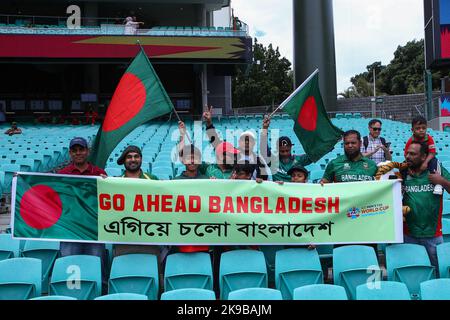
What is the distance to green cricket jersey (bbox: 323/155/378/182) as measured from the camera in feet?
17.8

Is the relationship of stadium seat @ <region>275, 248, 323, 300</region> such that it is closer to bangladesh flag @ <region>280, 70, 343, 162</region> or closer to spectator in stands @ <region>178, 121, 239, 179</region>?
spectator in stands @ <region>178, 121, 239, 179</region>

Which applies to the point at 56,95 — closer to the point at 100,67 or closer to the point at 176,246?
the point at 100,67

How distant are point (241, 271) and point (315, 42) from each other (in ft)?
87.1

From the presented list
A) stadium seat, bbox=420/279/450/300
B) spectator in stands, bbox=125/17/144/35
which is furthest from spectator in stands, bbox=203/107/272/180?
spectator in stands, bbox=125/17/144/35

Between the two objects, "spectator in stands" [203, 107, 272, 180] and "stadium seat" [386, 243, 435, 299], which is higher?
"spectator in stands" [203, 107, 272, 180]

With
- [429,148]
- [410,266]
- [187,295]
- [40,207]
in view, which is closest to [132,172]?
[40,207]

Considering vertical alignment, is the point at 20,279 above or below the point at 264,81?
below

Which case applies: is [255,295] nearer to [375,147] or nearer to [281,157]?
[281,157]

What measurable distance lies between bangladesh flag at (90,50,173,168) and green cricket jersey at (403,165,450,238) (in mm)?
2829

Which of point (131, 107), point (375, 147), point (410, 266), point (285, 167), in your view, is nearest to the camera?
point (410, 266)

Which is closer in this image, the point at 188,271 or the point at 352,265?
the point at 188,271

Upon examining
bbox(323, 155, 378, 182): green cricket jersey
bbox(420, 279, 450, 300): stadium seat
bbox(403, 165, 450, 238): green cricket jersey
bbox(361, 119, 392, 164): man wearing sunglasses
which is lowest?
bbox(420, 279, 450, 300): stadium seat

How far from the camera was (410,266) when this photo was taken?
4949 millimetres

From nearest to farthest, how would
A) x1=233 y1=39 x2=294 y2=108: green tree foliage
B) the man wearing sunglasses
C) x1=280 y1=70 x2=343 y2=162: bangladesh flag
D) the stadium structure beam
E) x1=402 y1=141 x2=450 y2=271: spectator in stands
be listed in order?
x1=402 y1=141 x2=450 y2=271: spectator in stands, x1=280 y1=70 x2=343 y2=162: bangladesh flag, the man wearing sunglasses, the stadium structure beam, x1=233 y1=39 x2=294 y2=108: green tree foliage
